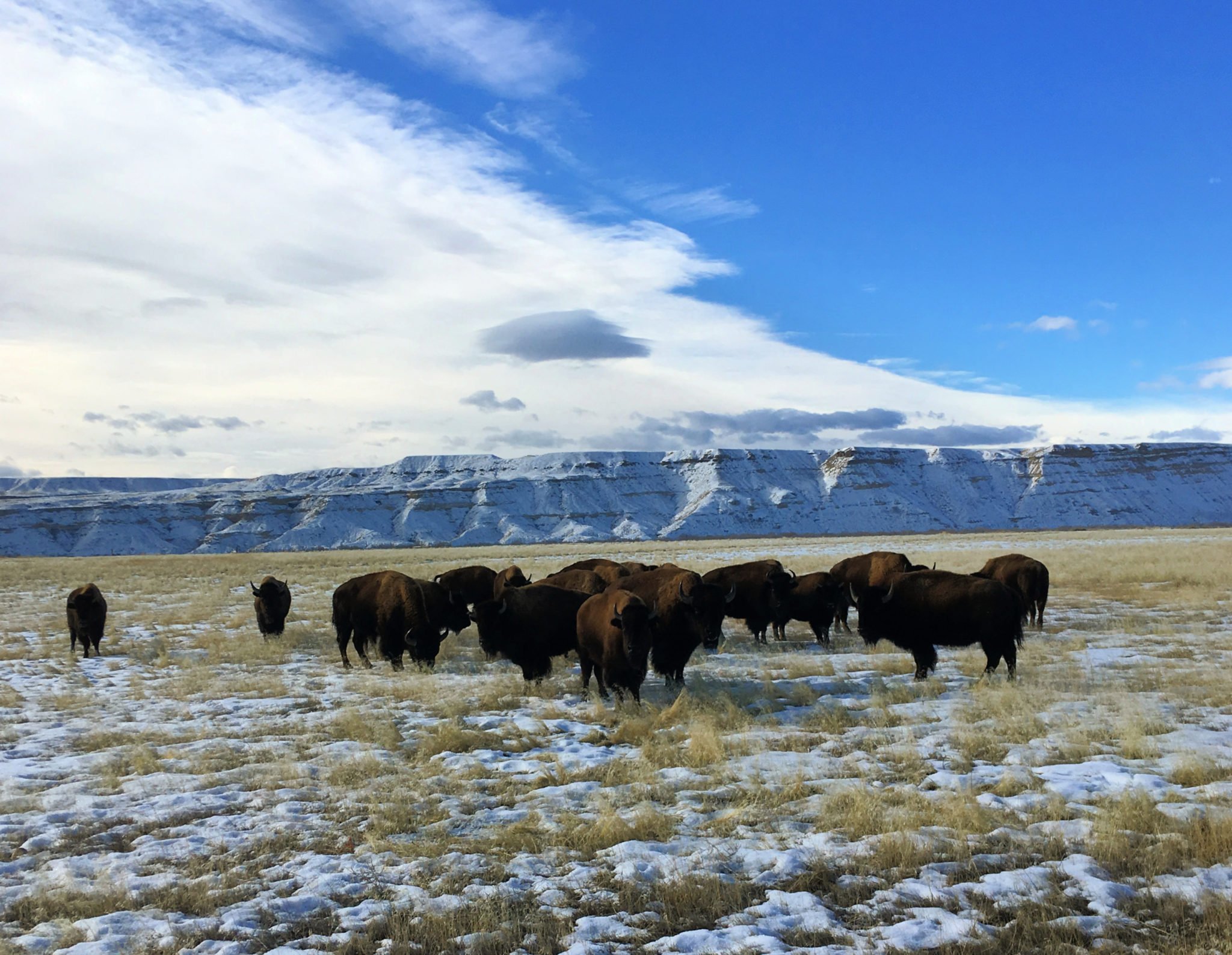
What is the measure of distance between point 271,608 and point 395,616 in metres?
4.84

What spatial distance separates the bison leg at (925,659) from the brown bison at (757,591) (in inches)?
187

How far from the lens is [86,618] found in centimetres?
1510

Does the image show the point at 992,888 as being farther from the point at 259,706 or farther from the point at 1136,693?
the point at 259,706

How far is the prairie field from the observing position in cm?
432

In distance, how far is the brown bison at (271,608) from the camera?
1653 cm

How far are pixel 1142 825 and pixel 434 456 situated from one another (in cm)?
20122

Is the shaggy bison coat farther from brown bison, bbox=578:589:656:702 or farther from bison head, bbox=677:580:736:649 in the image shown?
brown bison, bbox=578:589:656:702

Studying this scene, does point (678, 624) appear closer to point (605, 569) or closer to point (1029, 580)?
point (605, 569)

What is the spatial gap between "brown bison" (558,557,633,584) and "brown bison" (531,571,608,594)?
0.15 metres

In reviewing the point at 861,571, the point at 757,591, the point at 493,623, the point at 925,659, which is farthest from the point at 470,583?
the point at 925,659

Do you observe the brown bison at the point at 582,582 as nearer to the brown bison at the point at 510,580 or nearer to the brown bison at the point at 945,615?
the brown bison at the point at 510,580

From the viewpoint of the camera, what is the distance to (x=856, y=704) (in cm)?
966

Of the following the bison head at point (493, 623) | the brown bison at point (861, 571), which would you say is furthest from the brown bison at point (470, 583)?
the brown bison at point (861, 571)

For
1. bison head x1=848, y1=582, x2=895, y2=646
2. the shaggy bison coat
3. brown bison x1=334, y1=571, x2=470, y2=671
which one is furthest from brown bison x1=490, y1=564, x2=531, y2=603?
bison head x1=848, y1=582, x2=895, y2=646
